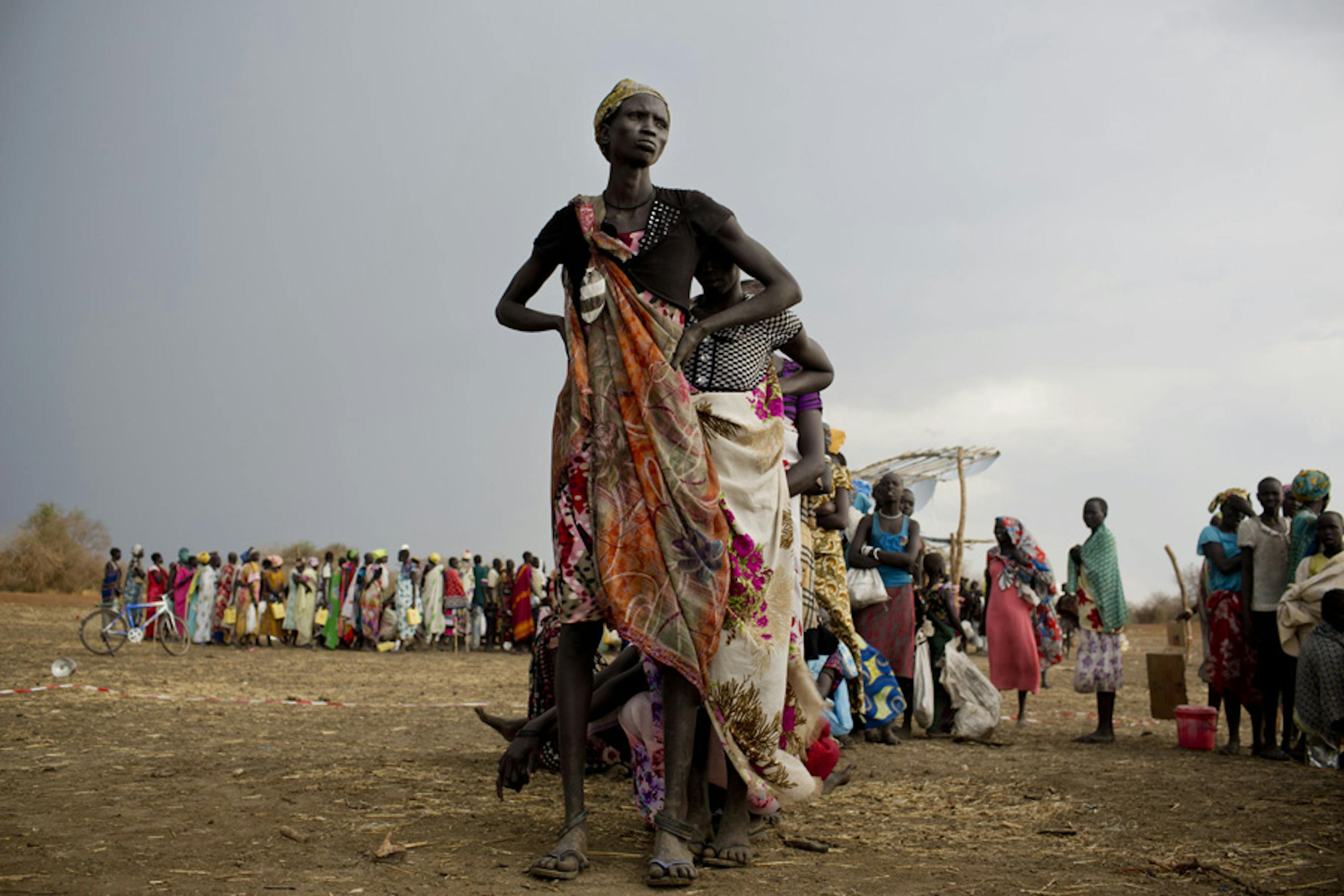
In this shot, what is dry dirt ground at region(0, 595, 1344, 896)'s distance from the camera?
300 centimetres

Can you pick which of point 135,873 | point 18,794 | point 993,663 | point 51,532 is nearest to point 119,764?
point 18,794

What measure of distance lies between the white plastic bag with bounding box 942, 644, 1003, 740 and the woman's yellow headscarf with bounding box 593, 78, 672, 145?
599cm

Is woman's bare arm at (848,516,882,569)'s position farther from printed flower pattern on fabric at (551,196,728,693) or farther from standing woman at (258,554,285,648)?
standing woman at (258,554,285,648)

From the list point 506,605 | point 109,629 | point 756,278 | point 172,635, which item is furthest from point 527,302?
point 506,605

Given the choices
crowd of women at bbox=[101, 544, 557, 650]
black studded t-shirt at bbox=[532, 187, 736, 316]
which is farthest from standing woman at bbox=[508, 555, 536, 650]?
black studded t-shirt at bbox=[532, 187, 736, 316]

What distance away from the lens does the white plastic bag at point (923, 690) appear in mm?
8352

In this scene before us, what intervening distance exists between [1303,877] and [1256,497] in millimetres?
5068

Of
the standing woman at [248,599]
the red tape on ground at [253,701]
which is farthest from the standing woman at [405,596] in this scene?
the red tape on ground at [253,701]

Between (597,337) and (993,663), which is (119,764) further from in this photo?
(993,663)

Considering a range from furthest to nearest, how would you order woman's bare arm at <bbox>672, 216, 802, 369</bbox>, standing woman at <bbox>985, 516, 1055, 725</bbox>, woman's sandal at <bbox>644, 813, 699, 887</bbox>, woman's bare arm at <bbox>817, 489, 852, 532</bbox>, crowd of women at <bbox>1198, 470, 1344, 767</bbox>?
standing woman at <bbox>985, 516, 1055, 725</bbox>
crowd of women at <bbox>1198, 470, 1344, 767</bbox>
woman's bare arm at <bbox>817, 489, 852, 532</bbox>
woman's bare arm at <bbox>672, 216, 802, 369</bbox>
woman's sandal at <bbox>644, 813, 699, 887</bbox>

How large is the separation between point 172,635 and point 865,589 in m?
15.0

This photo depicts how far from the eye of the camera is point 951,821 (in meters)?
4.11

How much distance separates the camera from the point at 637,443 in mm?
3227

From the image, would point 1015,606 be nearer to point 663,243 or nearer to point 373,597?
point 663,243
